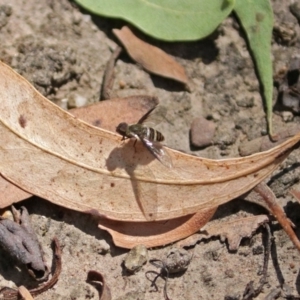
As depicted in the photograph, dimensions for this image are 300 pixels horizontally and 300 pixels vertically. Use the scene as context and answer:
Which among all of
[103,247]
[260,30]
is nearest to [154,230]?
[103,247]

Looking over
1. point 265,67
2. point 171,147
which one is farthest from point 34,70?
point 265,67

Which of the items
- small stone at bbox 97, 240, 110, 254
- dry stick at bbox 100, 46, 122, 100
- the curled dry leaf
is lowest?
small stone at bbox 97, 240, 110, 254

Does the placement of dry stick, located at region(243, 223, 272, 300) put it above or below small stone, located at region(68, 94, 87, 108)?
below

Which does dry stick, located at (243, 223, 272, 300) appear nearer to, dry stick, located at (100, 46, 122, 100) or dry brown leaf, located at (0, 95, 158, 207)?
dry brown leaf, located at (0, 95, 158, 207)

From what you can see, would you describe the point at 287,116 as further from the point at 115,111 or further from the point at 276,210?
the point at 115,111

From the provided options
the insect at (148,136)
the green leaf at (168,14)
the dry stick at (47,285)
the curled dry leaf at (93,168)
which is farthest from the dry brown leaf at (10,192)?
the green leaf at (168,14)

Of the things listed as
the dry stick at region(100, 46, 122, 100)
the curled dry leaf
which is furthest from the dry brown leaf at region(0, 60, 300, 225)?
the dry stick at region(100, 46, 122, 100)

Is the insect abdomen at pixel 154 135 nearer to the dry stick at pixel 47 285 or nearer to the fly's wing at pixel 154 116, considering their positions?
the fly's wing at pixel 154 116
